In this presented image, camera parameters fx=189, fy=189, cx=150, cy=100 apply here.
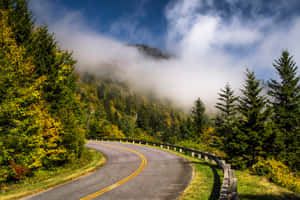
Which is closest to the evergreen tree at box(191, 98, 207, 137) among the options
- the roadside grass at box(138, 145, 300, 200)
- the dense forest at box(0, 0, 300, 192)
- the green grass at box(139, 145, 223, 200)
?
the dense forest at box(0, 0, 300, 192)

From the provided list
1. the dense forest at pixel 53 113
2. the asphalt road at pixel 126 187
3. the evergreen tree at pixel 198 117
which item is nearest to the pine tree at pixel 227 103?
the dense forest at pixel 53 113

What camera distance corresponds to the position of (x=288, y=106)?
26.1m

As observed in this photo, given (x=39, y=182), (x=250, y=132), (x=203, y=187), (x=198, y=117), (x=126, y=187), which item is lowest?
(x=39, y=182)

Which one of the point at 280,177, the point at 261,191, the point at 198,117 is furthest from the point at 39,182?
the point at 198,117

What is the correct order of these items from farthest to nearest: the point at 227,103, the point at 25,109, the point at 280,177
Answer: the point at 227,103 → the point at 25,109 → the point at 280,177

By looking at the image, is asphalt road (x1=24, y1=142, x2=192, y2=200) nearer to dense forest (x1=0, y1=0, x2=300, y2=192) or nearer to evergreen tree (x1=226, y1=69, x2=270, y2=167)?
dense forest (x1=0, y1=0, x2=300, y2=192)

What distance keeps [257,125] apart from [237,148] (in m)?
2.82

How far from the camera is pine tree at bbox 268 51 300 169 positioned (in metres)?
22.8

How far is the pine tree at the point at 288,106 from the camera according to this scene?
74.8ft

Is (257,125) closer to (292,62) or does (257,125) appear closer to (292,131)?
(292,131)

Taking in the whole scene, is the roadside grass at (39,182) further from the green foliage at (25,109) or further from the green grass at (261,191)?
the green grass at (261,191)

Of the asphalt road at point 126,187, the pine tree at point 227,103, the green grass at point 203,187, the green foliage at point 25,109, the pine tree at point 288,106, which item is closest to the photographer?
the green grass at point 203,187

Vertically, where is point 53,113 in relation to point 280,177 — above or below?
above

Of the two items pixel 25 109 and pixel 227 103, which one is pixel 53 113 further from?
pixel 227 103
